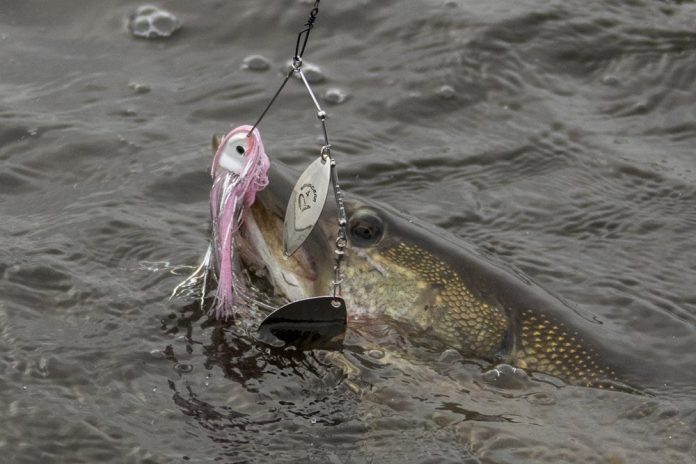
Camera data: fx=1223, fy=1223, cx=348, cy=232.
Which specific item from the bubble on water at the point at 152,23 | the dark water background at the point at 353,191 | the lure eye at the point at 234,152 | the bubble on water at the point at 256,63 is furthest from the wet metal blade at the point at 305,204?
the bubble on water at the point at 152,23

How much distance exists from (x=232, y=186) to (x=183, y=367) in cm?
69

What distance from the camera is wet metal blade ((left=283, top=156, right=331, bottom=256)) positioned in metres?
3.90

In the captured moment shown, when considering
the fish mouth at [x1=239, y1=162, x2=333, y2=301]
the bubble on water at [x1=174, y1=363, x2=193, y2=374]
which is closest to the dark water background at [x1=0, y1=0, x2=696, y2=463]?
the bubble on water at [x1=174, y1=363, x2=193, y2=374]

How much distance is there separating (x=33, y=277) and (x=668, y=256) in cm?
277

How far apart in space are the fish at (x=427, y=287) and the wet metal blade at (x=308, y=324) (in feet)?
0.30

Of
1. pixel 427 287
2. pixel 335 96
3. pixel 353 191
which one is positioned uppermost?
pixel 335 96

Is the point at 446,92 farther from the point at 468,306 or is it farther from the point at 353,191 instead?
the point at 468,306

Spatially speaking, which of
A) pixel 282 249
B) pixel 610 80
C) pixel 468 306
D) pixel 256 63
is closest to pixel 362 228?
pixel 282 249

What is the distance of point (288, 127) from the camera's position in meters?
6.48

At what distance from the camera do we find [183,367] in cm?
432

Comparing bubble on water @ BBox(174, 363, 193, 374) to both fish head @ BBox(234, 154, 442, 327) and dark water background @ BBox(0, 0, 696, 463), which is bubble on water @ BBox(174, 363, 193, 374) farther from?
fish head @ BBox(234, 154, 442, 327)

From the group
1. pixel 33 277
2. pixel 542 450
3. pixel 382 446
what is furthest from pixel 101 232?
pixel 542 450

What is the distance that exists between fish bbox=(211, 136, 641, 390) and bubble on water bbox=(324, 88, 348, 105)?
8.17 feet

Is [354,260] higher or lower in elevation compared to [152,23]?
lower
